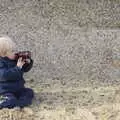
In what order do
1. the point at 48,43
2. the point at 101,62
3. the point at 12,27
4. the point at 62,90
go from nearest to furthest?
the point at 62,90 → the point at 101,62 → the point at 48,43 → the point at 12,27

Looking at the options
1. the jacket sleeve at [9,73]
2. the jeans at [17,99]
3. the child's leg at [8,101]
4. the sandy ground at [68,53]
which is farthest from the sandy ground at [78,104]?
the jacket sleeve at [9,73]

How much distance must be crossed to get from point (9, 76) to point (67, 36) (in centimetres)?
309

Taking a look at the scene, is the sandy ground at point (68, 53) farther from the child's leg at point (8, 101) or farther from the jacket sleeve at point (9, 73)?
the jacket sleeve at point (9, 73)

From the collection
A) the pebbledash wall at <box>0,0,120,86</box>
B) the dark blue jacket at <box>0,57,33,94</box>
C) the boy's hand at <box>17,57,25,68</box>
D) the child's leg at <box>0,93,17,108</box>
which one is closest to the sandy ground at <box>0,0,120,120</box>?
the pebbledash wall at <box>0,0,120,86</box>

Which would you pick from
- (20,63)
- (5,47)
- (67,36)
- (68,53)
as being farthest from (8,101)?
(67,36)

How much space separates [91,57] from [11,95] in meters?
2.49

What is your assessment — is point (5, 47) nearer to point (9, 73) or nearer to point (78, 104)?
point (9, 73)

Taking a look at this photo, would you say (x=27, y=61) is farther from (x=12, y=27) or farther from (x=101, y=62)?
(x=12, y=27)

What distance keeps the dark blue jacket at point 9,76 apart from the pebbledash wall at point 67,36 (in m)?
1.20

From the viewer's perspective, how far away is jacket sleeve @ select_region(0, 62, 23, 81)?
5.20 m

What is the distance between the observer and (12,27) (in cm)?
834

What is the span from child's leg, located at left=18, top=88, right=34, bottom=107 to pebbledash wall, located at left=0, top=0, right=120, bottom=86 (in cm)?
107

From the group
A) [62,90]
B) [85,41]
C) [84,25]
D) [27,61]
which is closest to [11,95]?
[27,61]

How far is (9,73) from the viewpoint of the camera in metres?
5.20
